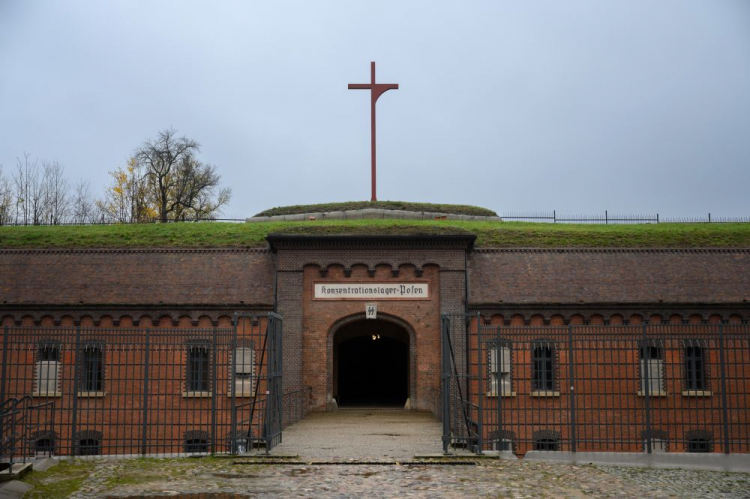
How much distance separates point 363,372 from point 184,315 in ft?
52.1

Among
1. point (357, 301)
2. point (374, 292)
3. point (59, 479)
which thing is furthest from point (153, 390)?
point (59, 479)

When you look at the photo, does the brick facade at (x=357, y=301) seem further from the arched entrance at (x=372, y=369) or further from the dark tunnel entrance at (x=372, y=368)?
the dark tunnel entrance at (x=372, y=368)

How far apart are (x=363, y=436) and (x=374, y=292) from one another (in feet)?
25.0

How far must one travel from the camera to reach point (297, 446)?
1744 cm

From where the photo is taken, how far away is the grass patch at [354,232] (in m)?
28.2

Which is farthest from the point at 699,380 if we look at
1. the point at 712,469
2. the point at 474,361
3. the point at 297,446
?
the point at 297,446

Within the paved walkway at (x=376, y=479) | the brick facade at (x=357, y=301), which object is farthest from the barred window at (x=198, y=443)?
the brick facade at (x=357, y=301)

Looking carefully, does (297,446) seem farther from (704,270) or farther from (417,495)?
(704,270)

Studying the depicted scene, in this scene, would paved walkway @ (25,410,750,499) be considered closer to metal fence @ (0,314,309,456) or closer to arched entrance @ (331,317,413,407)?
metal fence @ (0,314,309,456)

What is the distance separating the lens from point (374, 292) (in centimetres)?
2622

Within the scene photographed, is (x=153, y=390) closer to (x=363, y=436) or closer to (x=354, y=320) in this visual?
(x=354, y=320)

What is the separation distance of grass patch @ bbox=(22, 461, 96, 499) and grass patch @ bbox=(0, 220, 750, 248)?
1372 centimetres

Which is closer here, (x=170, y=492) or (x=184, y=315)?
(x=170, y=492)

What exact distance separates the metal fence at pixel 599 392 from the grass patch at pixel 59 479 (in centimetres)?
705
